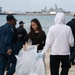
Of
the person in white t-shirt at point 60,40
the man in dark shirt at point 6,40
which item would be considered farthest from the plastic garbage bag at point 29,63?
the person in white t-shirt at point 60,40

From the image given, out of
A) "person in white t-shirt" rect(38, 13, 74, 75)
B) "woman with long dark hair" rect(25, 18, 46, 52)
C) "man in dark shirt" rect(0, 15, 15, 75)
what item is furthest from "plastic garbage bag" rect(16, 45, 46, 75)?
"person in white t-shirt" rect(38, 13, 74, 75)

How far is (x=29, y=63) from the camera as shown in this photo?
23.3ft

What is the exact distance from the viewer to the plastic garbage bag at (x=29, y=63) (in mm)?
6929

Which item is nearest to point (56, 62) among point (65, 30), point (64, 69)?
point (64, 69)

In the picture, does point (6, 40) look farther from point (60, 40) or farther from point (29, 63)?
point (60, 40)

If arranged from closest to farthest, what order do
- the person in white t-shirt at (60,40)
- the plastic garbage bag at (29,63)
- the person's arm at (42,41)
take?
1. the person in white t-shirt at (60,40)
2. the plastic garbage bag at (29,63)
3. the person's arm at (42,41)

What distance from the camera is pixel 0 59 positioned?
7.54 meters

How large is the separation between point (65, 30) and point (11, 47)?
1.39 m

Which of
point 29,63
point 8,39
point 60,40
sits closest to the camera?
point 60,40

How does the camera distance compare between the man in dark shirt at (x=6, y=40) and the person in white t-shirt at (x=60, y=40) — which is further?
the man in dark shirt at (x=6, y=40)

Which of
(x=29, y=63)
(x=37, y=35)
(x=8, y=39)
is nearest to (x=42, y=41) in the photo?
(x=37, y=35)

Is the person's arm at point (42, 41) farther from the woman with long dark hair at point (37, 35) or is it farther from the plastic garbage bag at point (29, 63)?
the plastic garbage bag at point (29, 63)

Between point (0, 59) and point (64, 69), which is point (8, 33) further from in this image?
point (64, 69)

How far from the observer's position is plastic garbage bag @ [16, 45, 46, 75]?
22.7ft
